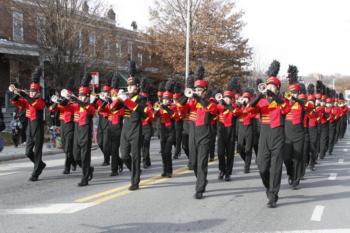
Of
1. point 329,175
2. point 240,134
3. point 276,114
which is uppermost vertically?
point 276,114

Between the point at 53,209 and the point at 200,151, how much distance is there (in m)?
2.82

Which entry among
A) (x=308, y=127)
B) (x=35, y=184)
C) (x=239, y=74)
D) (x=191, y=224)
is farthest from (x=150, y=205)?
(x=239, y=74)

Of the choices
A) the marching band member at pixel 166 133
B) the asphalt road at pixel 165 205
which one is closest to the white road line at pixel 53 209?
the asphalt road at pixel 165 205

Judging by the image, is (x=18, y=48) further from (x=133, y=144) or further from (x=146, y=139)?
(x=133, y=144)

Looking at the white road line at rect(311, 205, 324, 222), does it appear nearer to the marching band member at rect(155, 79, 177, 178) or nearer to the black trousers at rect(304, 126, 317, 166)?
the marching band member at rect(155, 79, 177, 178)

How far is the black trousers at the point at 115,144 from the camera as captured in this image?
1119cm

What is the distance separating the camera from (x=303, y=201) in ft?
27.6

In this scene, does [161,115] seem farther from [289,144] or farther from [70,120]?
[289,144]

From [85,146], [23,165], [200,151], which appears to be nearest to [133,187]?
[85,146]

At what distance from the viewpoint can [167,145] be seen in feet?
36.3

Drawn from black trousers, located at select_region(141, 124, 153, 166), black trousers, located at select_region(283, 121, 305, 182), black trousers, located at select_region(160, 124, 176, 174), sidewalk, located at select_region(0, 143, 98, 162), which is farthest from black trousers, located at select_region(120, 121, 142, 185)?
sidewalk, located at select_region(0, 143, 98, 162)

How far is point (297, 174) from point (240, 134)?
299 cm

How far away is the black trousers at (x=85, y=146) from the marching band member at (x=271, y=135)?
3580 mm

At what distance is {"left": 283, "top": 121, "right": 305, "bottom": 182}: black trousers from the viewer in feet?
32.4
